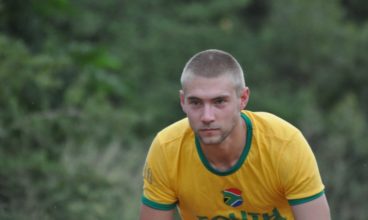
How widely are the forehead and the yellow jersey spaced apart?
1.52ft

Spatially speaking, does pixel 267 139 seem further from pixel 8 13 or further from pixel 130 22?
pixel 130 22

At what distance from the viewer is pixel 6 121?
41.8 ft

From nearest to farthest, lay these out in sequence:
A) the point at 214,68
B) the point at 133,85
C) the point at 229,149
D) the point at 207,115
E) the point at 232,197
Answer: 1. the point at 207,115
2. the point at 214,68
3. the point at 229,149
4. the point at 232,197
5. the point at 133,85

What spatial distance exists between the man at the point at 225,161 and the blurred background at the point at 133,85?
3.67 metres

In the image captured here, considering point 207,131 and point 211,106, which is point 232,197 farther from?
point 211,106

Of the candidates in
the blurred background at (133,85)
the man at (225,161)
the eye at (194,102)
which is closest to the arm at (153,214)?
the man at (225,161)

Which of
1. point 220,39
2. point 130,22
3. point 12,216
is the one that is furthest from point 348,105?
point 12,216

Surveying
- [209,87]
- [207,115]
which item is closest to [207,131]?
[207,115]

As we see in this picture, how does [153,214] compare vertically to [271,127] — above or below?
below

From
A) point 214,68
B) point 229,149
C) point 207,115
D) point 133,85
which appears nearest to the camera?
point 207,115

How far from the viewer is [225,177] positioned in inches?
223

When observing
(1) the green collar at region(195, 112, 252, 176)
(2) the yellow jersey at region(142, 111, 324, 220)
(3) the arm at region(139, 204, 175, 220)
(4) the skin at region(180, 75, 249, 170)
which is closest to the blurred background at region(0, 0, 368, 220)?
(3) the arm at region(139, 204, 175, 220)

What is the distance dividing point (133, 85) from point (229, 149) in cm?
1562

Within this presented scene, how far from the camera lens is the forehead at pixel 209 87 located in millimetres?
5211
